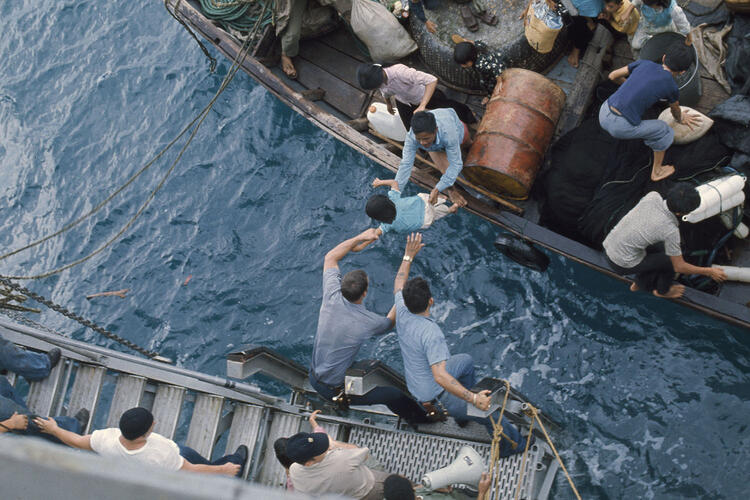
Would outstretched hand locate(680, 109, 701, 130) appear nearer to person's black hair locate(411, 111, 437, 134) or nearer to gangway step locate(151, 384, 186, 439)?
person's black hair locate(411, 111, 437, 134)

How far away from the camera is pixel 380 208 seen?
19.6 feet

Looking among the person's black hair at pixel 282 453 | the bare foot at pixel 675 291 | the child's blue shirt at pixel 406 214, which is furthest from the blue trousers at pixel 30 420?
the bare foot at pixel 675 291

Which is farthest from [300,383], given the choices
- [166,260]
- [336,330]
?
[166,260]

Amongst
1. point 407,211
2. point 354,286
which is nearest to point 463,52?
point 407,211

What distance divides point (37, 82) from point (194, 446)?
9.65 m

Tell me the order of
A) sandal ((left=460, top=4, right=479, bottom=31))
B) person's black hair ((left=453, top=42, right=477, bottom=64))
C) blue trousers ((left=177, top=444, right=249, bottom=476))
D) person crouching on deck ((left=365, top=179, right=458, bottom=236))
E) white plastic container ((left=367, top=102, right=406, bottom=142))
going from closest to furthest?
1. blue trousers ((left=177, top=444, right=249, bottom=476))
2. person crouching on deck ((left=365, top=179, right=458, bottom=236))
3. person's black hair ((left=453, top=42, right=477, bottom=64))
4. white plastic container ((left=367, top=102, right=406, bottom=142))
5. sandal ((left=460, top=4, right=479, bottom=31))

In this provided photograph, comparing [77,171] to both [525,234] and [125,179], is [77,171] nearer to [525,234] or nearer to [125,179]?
[125,179]

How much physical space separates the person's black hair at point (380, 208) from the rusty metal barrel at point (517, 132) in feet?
4.47

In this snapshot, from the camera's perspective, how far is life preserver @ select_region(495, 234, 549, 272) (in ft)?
23.9

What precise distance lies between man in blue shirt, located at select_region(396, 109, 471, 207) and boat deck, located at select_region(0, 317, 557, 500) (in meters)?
2.45

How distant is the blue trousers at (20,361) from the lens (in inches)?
212

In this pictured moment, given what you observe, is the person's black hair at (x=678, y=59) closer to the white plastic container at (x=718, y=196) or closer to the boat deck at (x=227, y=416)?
the white plastic container at (x=718, y=196)

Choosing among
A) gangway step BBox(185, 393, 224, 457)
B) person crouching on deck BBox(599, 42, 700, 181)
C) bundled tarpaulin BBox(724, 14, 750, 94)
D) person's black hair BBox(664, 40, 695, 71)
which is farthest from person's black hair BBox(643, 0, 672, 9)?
gangway step BBox(185, 393, 224, 457)

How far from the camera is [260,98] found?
10555 millimetres
